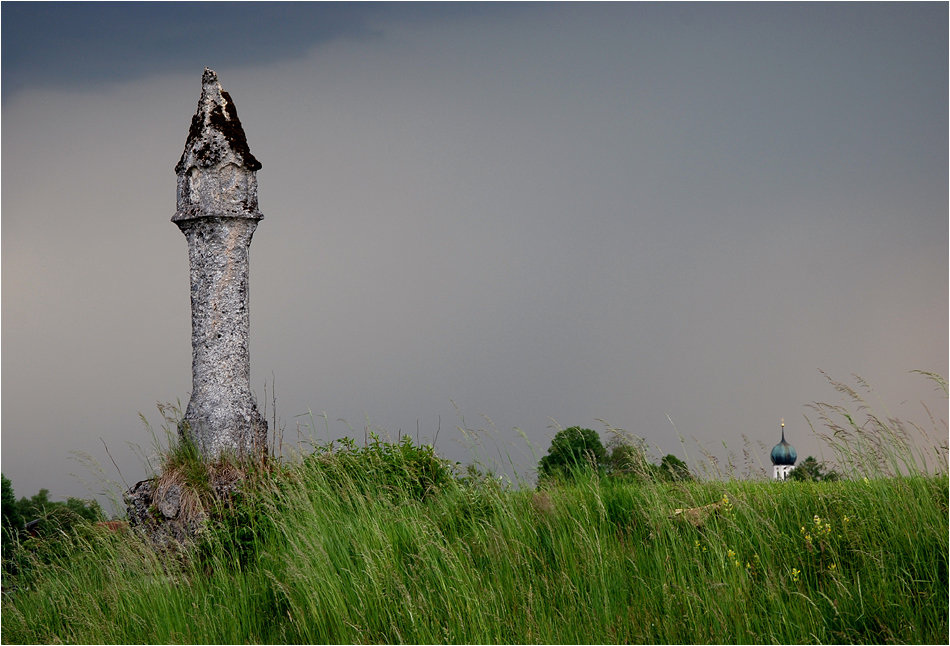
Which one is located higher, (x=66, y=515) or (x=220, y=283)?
(x=220, y=283)

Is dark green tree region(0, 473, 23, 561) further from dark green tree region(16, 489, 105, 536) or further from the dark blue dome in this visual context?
the dark blue dome

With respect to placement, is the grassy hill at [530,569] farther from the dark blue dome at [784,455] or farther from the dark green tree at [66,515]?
the dark blue dome at [784,455]

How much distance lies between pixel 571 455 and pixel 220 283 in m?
4.30

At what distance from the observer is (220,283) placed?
8.26 meters

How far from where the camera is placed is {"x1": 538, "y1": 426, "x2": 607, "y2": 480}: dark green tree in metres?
7.32

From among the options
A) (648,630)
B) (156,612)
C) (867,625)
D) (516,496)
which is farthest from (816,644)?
(156,612)

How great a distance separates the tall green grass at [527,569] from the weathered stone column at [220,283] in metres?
0.85

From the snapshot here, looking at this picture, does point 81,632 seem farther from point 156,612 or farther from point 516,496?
point 516,496

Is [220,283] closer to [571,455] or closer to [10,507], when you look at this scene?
[571,455]

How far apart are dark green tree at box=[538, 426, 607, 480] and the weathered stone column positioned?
3146mm

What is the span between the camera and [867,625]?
15.0 ft

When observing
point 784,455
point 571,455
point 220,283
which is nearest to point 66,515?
point 220,283

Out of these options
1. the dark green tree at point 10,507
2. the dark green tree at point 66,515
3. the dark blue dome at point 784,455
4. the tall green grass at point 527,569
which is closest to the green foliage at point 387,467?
the tall green grass at point 527,569

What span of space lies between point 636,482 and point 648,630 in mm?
2818
